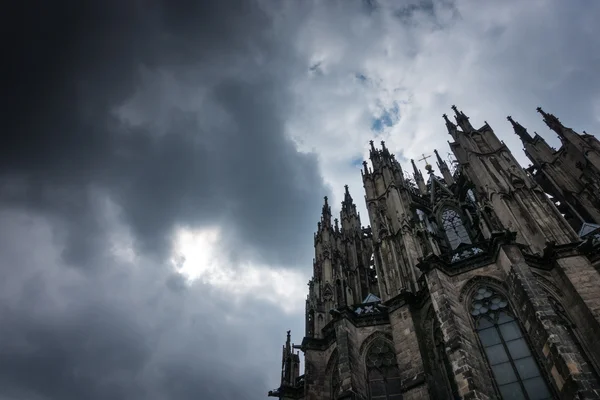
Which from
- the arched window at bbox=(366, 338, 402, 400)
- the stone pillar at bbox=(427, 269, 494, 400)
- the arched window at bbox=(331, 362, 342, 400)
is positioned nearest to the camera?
the stone pillar at bbox=(427, 269, 494, 400)

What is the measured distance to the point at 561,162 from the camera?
29.5 metres

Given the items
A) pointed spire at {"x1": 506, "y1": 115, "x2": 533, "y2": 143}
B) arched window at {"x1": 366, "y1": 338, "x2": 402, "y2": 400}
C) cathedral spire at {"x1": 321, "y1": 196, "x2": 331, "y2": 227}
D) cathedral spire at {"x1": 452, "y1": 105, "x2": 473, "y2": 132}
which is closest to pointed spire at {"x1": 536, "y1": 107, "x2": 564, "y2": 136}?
pointed spire at {"x1": 506, "y1": 115, "x2": 533, "y2": 143}

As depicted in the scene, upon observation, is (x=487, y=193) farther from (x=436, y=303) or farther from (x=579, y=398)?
(x=579, y=398)

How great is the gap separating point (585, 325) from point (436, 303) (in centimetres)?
517

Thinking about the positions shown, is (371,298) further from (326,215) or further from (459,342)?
(326,215)

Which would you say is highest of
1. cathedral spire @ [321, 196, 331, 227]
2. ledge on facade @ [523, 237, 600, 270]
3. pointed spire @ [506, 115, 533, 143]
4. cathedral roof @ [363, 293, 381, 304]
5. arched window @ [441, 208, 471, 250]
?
pointed spire @ [506, 115, 533, 143]

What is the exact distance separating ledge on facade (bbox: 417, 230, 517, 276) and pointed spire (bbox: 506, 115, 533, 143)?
21.4 m

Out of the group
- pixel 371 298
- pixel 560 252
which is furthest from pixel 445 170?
pixel 560 252

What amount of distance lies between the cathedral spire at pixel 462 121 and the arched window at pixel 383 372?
694 inches

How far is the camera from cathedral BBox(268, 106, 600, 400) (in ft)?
43.4

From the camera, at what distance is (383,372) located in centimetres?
1692

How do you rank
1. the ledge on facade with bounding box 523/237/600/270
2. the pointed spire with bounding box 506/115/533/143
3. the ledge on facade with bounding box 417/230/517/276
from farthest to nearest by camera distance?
the pointed spire with bounding box 506/115/533/143 → the ledge on facade with bounding box 523/237/600/270 → the ledge on facade with bounding box 417/230/517/276

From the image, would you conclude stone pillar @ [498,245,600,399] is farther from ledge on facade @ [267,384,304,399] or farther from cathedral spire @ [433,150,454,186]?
cathedral spire @ [433,150,454,186]

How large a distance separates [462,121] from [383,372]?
793 inches
